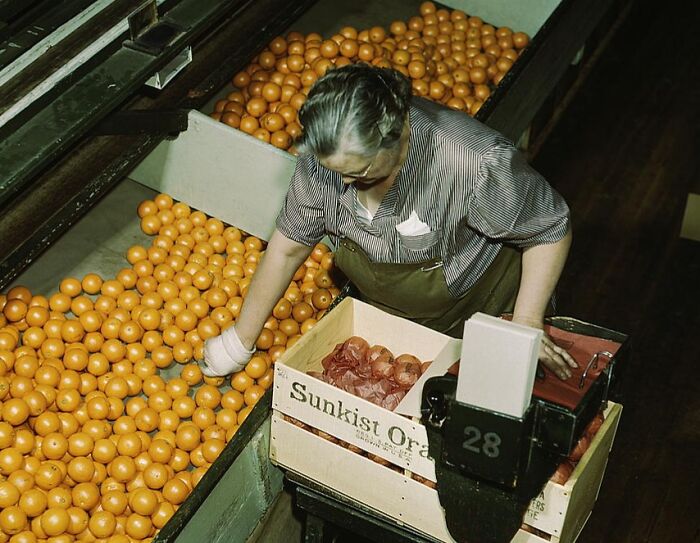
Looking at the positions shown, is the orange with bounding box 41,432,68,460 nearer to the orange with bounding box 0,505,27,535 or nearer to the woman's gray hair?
the orange with bounding box 0,505,27,535

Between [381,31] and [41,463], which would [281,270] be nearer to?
[41,463]

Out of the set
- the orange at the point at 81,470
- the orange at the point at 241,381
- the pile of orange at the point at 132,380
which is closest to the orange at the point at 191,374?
the pile of orange at the point at 132,380

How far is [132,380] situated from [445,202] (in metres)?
1.40

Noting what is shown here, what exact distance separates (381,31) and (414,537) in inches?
113

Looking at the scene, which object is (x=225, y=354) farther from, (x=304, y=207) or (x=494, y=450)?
(x=494, y=450)

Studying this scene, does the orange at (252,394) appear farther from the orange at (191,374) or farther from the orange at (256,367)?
the orange at (191,374)

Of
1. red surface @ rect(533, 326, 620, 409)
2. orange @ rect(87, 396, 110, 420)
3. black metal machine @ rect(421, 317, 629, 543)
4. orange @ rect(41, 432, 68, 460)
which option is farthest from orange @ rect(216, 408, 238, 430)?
red surface @ rect(533, 326, 620, 409)

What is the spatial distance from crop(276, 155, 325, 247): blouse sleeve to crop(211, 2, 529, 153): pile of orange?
54.5 inches

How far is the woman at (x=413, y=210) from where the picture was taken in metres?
2.15

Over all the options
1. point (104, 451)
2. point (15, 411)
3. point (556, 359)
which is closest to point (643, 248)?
point (556, 359)

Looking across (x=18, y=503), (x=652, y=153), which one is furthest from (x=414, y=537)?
(x=652, y=153)

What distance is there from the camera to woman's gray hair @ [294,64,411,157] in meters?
2.11

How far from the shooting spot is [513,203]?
7.86ft

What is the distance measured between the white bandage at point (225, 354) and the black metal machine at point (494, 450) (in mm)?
1015
